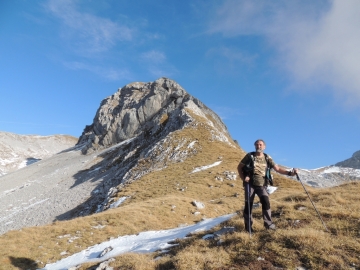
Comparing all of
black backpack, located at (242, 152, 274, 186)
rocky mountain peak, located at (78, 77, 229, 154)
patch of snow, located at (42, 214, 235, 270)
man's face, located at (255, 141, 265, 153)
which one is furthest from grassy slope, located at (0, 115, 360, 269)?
rocky mountain peak, located at (78, 77, 229, 154)

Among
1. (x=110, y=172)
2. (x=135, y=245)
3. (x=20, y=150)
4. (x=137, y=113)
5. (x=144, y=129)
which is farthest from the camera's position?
(x=20, y=150)

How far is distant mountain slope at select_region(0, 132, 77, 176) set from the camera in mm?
135863

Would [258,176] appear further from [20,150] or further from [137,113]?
[20,150]

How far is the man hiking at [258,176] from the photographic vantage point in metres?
9.13

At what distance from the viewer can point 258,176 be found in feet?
30.1

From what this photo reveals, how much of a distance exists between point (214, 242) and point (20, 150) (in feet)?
613

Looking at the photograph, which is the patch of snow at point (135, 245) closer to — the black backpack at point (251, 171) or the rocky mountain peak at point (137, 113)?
the black backpack at point (251, 171)

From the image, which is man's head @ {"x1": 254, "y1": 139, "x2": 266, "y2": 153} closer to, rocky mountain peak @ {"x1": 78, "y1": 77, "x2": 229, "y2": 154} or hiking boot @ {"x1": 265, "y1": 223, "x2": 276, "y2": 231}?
hiking boot @ {"x1": 265, "y1": 223, "x2": 276, "y2": 231}

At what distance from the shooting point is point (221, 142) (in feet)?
159

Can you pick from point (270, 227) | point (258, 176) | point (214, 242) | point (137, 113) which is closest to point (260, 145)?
point (258, 176)

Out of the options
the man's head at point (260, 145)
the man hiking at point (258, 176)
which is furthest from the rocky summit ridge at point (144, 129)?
the man's head at point (260, 145)

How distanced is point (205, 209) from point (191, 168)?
14307 mm

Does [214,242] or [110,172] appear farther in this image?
[110,172]

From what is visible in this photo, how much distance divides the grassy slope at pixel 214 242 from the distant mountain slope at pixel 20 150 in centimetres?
13163
